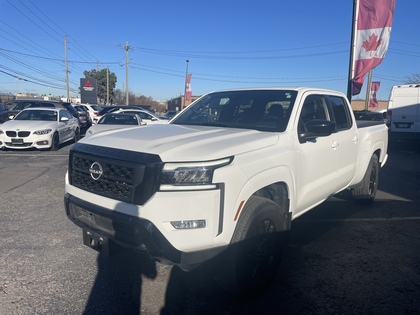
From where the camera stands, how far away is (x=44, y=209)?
5.64 meters

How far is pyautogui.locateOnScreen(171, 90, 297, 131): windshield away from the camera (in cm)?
396

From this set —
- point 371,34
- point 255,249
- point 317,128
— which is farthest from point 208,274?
point 371,34

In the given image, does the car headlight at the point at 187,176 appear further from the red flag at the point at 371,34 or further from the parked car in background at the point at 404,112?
the parked car in background at the point at 404,112

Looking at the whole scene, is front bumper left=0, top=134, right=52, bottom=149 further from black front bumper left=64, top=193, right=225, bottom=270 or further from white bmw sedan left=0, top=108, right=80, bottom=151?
black front bumper left=64, top=193, right=225, bottom=270

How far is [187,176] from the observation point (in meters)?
2.68

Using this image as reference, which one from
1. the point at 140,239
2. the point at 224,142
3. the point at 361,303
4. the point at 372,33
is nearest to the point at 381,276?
the point at 361,303

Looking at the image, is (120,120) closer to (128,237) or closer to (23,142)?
(23,142)

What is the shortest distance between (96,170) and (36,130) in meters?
10.0

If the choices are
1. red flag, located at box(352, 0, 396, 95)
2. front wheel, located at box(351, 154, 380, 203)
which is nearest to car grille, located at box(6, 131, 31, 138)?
front wheel, located at box(351, 154, 380, 203)

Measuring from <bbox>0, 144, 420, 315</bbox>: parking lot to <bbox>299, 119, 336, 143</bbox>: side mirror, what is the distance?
141 cm

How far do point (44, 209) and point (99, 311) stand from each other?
3.25 meters

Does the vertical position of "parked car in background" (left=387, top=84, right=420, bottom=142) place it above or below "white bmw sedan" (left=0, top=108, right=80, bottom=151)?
above

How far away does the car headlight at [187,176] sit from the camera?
2.65m

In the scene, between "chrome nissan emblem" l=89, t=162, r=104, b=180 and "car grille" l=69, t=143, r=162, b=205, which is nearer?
"car grille" l=69, t=143, r=162, b=205
